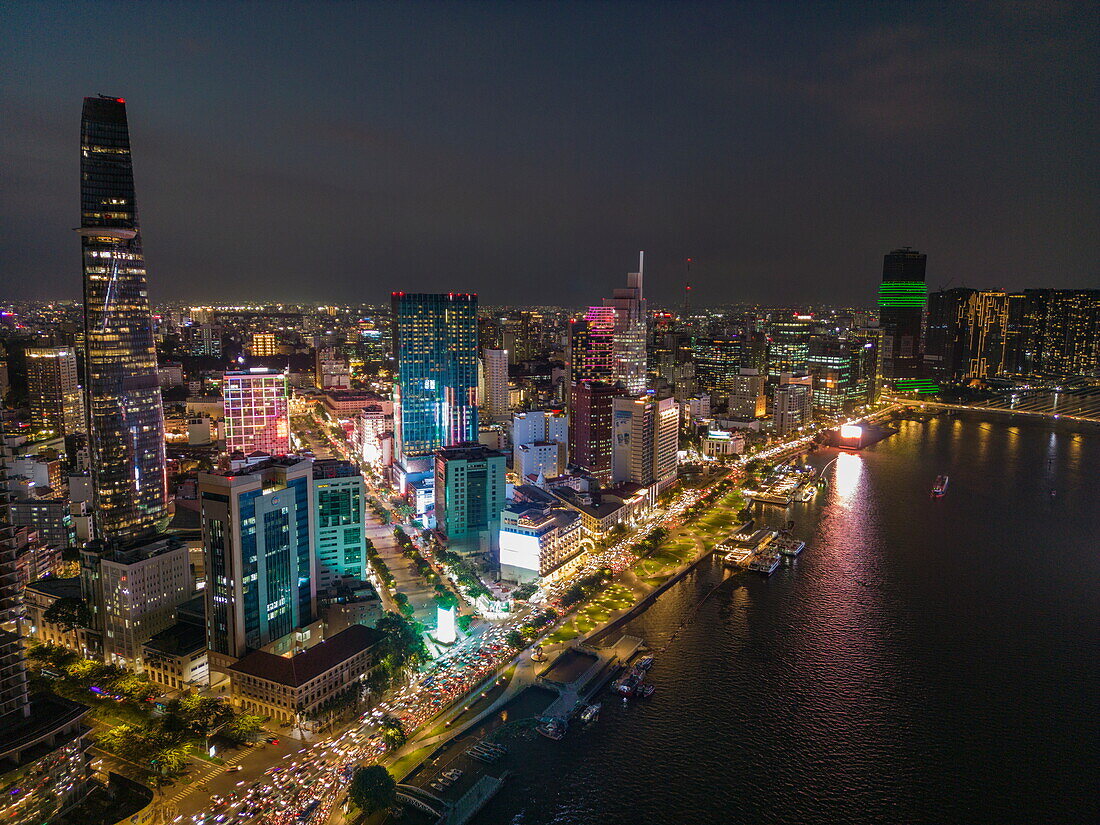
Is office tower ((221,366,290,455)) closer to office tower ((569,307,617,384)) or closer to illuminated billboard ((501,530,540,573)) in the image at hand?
illuminated billboard ((501,530,540,573))

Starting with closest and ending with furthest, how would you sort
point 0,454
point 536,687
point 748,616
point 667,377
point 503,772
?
1. point 0,454
2. point 503,772
3. point 536,687
4. point 748,616
5. point 667,377

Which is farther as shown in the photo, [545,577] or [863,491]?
[863,491]

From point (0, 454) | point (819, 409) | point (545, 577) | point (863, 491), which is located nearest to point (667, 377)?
point (819, 409)

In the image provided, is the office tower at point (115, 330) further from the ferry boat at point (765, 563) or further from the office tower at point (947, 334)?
the office tower at point (947, 334)

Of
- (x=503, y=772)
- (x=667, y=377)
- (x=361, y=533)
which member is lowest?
(x=503, y=772)

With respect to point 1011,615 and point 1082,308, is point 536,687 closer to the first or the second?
point 1011,615

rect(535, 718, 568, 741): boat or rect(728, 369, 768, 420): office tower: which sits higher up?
rect(728, 369, 768, 420): office tower

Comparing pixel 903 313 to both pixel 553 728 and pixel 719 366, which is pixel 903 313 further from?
pixel 553 728

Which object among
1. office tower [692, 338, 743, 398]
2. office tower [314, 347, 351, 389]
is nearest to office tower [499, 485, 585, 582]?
office tower [314, 347, 351, 389]
